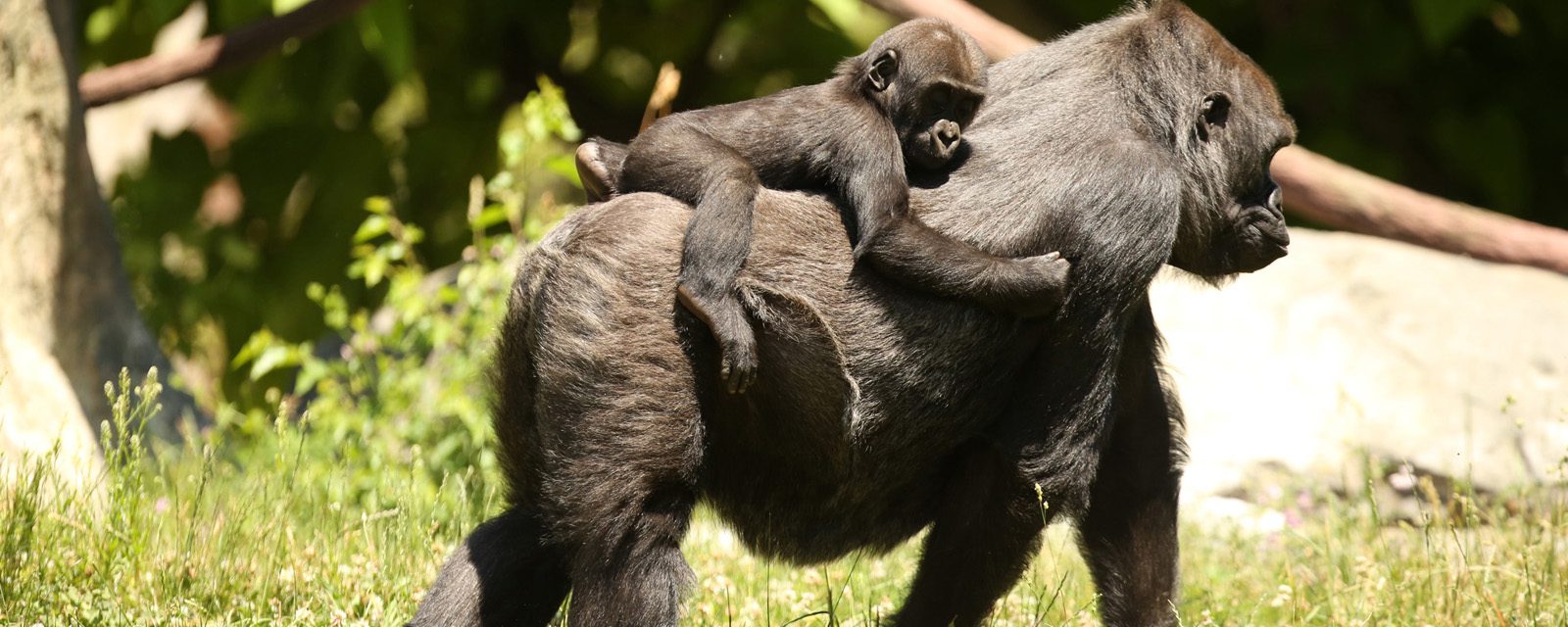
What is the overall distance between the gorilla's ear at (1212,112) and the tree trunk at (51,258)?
3.34 meters

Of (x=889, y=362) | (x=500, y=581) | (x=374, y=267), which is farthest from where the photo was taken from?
(x=374, y=267)

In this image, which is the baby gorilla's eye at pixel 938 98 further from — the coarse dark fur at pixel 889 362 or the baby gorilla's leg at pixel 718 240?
the baby gorilla's leg at pixel 718 240

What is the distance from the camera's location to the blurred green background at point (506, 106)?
288 inches

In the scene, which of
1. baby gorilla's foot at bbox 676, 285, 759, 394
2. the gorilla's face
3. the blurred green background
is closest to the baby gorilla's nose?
the gorilla's face

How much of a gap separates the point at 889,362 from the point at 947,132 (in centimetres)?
51

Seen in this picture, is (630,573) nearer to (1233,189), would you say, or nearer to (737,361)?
(737,361)

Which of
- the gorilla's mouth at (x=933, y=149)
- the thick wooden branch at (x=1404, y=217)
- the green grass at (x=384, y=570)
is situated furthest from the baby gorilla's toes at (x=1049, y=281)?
the thick wooden branch at (x=1404, y=217)

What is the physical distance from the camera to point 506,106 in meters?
7.85

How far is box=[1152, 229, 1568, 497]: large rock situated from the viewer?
5.66 m

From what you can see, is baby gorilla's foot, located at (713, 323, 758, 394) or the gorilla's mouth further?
the gorilla's mouth

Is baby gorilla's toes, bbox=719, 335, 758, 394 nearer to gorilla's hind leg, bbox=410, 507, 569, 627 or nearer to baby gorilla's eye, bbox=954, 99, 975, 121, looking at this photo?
gorilla's hind leg, bbox=410, 507, 569, 627

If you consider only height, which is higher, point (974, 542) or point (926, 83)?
point (926, 83)

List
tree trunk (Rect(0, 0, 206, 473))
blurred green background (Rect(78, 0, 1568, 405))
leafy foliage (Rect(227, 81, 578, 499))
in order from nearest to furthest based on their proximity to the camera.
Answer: tree trunk (Rect(0, 0, 206, 473)), leafy foliage (Rect(227, 81, 578, 499)), blurred green background (Rect(78, 0, 1568, 405))

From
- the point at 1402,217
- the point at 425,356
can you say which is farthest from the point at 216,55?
the point at 1402,217
